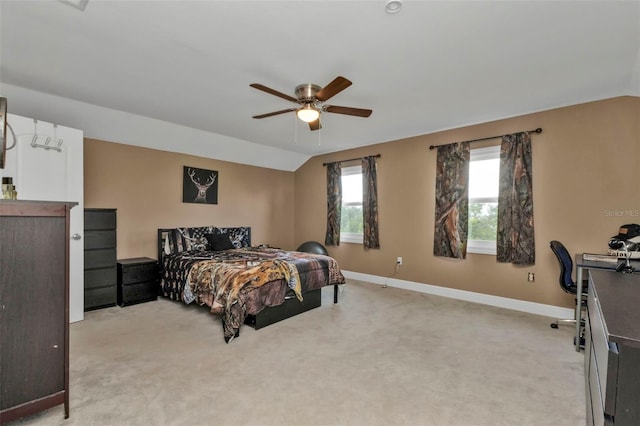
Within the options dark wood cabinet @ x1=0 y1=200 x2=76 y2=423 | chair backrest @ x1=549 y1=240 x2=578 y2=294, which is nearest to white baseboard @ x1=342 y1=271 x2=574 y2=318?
chair backrest @ x1=549 y1=240 x2=578 y2=294

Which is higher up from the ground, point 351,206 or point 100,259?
point 351,206

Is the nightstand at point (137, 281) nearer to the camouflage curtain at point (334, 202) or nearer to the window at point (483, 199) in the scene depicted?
the camouflage curtain at point (334, 202)

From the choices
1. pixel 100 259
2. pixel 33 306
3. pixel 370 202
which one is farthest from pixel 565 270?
pixel 100 259

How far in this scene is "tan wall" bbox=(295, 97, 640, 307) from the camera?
328cm

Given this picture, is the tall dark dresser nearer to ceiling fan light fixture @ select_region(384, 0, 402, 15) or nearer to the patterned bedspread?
the patterned bedspread

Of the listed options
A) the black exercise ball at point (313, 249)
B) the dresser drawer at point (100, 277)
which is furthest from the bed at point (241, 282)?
the black exercise ball at point (313, 249)

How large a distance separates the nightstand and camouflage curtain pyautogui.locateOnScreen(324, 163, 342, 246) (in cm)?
314

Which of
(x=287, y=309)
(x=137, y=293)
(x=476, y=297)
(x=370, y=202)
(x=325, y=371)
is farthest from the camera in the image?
(x=370, y=202)

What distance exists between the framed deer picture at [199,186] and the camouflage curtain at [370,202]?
2751 mm

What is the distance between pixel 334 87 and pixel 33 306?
8.09ft

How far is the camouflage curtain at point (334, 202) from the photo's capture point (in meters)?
5.91

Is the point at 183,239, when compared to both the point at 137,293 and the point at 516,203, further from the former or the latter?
the point at 516,203

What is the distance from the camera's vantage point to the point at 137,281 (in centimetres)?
400

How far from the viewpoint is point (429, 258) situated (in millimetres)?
4750
